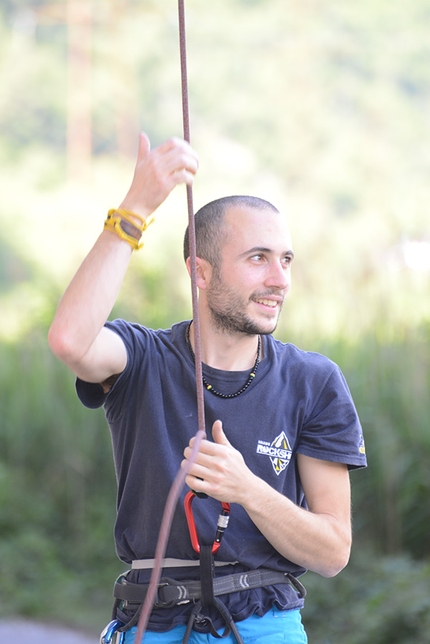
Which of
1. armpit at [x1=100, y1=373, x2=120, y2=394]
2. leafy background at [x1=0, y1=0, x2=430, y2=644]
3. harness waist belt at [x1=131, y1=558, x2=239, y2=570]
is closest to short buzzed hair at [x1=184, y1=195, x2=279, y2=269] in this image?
armpit at [x1=100, y1=373, x2=120, y2=394]

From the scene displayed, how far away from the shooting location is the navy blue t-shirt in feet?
8.20

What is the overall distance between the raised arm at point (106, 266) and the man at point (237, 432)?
72mm

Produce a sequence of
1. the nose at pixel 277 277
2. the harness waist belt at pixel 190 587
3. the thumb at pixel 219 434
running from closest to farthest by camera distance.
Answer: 1. the thumb at pixel 219 434
2. the harness waist belt at pixel 190 587
3. the nose at pixel 277 277

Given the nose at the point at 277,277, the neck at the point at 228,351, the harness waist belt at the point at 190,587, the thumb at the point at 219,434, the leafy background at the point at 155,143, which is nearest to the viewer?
the thumb at the point at 219,434

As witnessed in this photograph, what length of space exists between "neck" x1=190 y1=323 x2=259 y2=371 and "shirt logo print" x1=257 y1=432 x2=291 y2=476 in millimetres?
249

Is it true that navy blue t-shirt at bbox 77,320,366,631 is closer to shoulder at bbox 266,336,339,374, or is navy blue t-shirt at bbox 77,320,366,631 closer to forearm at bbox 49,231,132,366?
shoulder at bbox 266,336,339,374

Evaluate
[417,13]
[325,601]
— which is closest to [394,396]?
[325,601]

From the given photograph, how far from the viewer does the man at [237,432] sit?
2.46 meters

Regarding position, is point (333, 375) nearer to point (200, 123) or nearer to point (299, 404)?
point (299, 404)

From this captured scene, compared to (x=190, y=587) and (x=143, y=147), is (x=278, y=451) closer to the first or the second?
(x=190, y=587)

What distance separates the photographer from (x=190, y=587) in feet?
8.04

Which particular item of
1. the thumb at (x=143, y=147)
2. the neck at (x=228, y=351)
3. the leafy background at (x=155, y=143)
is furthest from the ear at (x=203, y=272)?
the leafy background at (x=155, y=143)

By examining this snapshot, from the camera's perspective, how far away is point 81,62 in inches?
881

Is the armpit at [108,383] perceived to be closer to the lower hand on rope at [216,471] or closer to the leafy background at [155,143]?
the lower hand on rope at [216,471]
